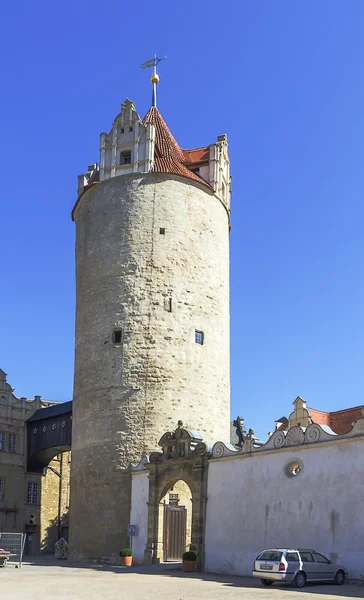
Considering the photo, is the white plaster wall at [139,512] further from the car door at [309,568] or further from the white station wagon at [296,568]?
the car door at [309,568]

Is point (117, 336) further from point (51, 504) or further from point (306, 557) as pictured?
point (51, 504)

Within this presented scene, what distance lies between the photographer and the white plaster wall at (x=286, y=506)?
19.1 meters

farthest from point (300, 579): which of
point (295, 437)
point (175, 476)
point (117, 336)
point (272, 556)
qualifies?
point (117, 336)

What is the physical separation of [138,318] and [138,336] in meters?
0.71

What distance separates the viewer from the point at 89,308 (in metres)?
30.8

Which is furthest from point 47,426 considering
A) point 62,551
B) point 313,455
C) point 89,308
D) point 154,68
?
point 313,455

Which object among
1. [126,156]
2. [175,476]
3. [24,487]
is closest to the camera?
[175,476]

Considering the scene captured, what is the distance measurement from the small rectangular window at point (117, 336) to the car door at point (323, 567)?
13314 mm

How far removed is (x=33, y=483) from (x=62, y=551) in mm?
7203

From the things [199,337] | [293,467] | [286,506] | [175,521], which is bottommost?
[175,521]

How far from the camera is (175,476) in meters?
25.4

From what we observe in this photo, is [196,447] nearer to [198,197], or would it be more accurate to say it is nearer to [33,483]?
[198,197]

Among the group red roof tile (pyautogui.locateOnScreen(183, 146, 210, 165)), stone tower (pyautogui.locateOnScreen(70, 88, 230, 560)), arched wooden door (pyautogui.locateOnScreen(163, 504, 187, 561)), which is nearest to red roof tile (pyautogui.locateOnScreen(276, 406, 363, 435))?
stone tower (pyautogui.locateOnScreen(70, 88, 230, 560))

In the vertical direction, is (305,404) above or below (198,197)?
below
